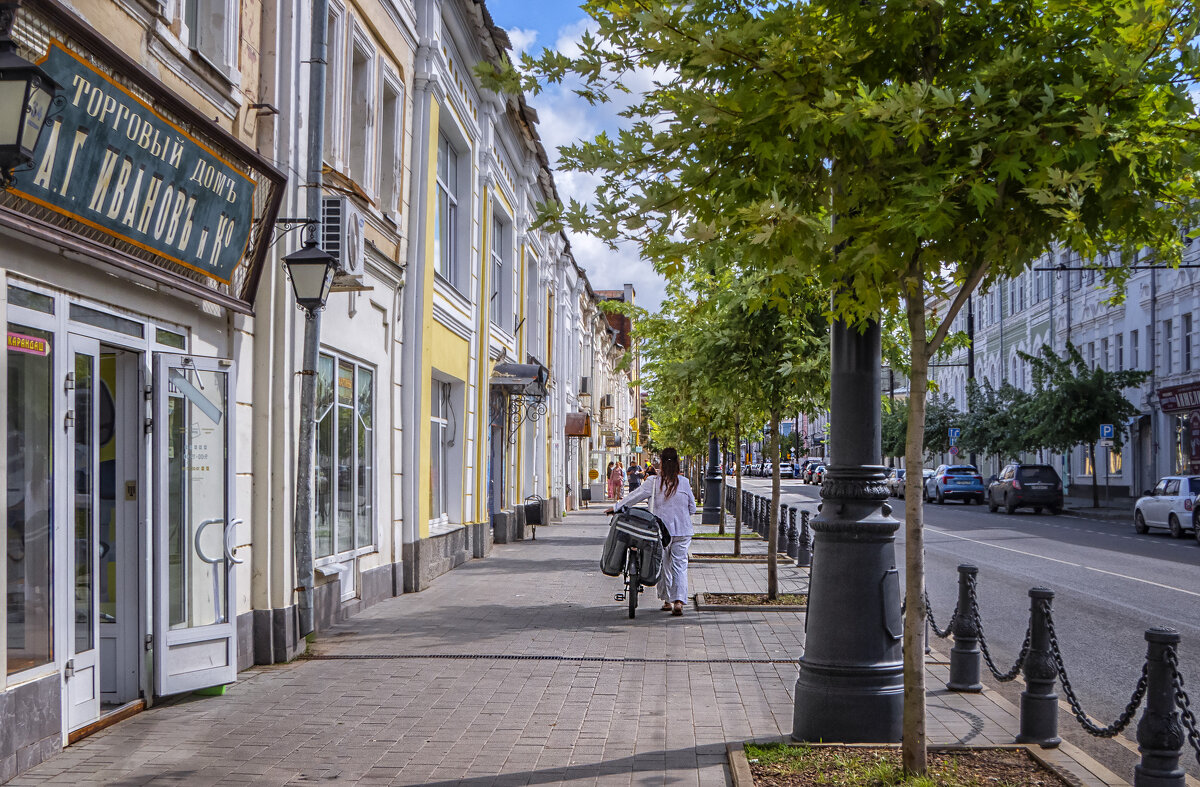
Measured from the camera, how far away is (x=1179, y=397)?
35.7 meters

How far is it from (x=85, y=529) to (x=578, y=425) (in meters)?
29.2

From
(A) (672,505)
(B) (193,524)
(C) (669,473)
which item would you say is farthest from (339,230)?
(A) (672,505)

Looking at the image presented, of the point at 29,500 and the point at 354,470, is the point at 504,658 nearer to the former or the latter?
the point at 354,470

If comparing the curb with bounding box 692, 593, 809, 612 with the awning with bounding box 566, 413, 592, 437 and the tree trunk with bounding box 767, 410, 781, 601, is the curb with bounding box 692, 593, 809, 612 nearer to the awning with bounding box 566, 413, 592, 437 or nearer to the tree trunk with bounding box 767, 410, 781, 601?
the tree trunk with bounding box 767, 410, 781, 601

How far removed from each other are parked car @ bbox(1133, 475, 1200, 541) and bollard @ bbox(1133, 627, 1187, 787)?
21.4 metres

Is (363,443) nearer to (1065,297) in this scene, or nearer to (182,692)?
(182,692)

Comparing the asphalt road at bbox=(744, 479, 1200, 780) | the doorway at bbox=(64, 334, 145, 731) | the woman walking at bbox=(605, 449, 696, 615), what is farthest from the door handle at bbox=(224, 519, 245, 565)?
the asphalt road at bbox=(744, 479, 1200, 780)

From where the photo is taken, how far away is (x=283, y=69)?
9.34m

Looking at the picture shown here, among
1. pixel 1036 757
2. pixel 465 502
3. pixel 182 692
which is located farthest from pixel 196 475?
pixel 465 502

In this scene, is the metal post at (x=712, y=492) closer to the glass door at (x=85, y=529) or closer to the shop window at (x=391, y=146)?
the shop window at (x=391, y=146)

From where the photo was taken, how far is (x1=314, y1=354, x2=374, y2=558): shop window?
10.7 meters

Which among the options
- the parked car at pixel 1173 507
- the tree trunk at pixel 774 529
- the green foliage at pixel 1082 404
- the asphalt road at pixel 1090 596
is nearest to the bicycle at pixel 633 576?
the tree trunk at pixel 774 529

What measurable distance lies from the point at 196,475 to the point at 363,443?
14.6 feet

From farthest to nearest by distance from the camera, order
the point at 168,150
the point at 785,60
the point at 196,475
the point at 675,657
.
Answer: the point at 675,657, the point at 196,475, the point at 168,150, the point at 785,60
